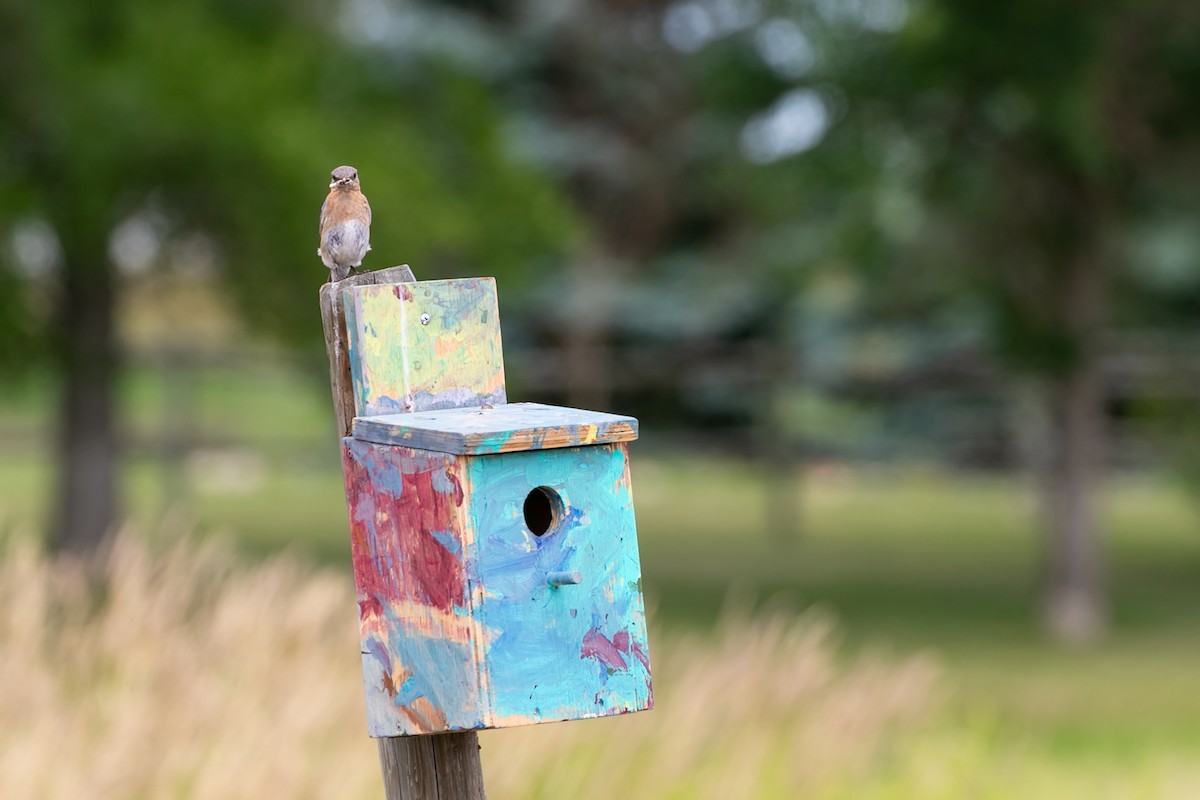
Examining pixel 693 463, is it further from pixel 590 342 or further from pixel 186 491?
pixel 186 491

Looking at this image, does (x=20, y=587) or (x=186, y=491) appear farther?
(x=186, y=491)

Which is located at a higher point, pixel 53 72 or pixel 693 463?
pixel 53 72

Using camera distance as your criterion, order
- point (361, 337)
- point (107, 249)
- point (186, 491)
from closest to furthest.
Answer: point (361, 337) → point (107, 249) → point (186, 491)

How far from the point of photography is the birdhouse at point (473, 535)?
2.61m

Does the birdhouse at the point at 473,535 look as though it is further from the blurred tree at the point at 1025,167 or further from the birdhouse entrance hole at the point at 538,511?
the blurred tree at the point at 1025,167

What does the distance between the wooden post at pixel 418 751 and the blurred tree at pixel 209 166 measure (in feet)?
22.1

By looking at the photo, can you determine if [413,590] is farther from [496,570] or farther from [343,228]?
[343,228]

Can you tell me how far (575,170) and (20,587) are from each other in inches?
705

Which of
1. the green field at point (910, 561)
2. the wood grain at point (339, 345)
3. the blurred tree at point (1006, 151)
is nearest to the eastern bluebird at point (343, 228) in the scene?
the wood grain at point (339, 345)

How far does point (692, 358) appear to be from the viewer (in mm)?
21328

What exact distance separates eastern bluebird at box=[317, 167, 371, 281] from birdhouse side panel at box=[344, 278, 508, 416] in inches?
12.6

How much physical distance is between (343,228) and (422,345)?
41cm

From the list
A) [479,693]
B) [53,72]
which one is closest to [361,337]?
[479,693]

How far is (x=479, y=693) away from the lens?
259 centimetres
